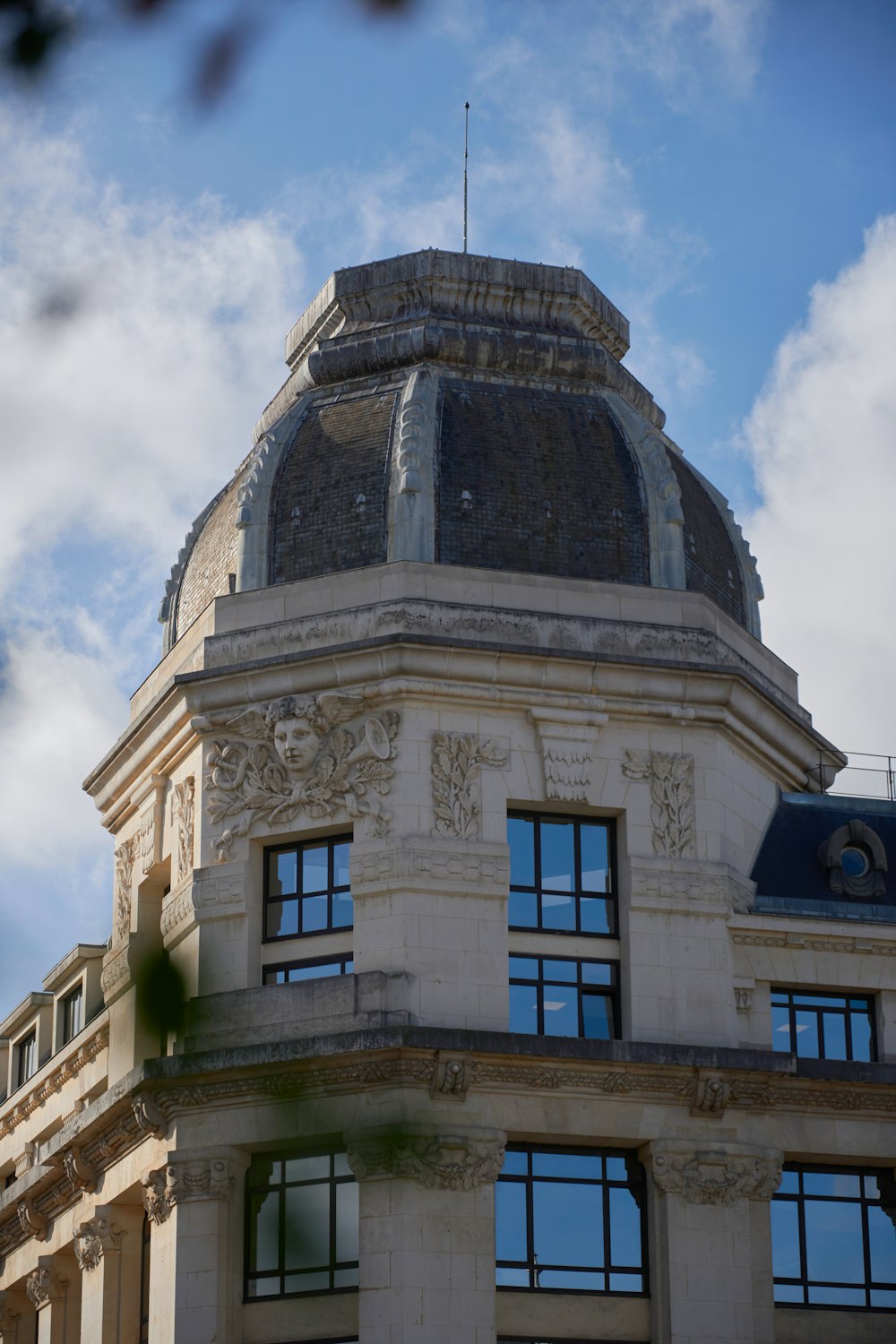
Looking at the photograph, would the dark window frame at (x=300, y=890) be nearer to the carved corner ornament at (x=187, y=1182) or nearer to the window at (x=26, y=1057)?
the carved corner ornament at (x=187, y=1182)

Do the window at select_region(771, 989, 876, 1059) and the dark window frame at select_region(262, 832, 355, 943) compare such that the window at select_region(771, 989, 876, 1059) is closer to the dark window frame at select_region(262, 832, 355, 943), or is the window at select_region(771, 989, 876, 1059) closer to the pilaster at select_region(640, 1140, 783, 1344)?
the pilaster at select_region(640, 1140, 783, 1344)

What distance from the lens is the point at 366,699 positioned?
1326 inches

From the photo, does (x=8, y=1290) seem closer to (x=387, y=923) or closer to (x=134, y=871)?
(x=134, y=871)

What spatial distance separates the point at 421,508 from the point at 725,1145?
35.5 feet

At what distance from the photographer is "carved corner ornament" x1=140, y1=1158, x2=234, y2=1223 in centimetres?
3194

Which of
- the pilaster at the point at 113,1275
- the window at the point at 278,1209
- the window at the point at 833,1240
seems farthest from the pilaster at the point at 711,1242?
the pilaster at the point at 113,1275

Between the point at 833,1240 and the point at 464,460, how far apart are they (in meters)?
13.4

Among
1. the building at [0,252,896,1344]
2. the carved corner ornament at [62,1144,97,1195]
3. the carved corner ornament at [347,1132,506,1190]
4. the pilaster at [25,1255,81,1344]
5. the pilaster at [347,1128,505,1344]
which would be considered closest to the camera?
the pilaster at [347,1128,505,1344]

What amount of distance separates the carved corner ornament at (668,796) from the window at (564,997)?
2.08 meters


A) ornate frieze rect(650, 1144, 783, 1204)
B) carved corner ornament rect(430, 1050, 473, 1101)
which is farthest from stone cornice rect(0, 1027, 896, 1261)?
ornate frieze rect(650, 1144, 783, 1204)

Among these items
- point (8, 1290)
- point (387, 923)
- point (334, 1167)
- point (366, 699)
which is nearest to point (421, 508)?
→ point (366, 699)

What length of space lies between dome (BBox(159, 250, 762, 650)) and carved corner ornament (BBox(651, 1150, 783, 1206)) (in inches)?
363

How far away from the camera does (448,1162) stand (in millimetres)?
30938

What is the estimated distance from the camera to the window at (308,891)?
33312mm
